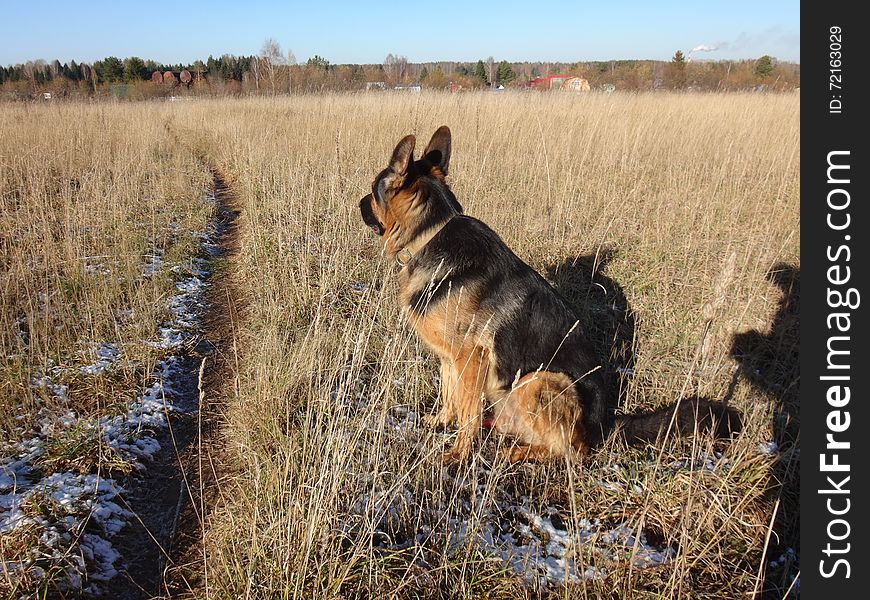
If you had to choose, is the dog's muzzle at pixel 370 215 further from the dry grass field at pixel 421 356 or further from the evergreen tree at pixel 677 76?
the evergreen tree at pixel 677 76

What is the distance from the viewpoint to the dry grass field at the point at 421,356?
2.09 m

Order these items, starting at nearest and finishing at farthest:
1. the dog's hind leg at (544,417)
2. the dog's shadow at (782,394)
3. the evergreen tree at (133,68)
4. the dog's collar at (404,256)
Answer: the dog's shadow at (782,394)
the dog's hind leg at (544,417)
the dog's collar at (404,256)
the evergreen tree at (133,68)

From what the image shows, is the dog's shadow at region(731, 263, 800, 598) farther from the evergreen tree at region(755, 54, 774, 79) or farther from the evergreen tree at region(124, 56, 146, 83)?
the evergreen tree at region(124, 56, 146, 83)

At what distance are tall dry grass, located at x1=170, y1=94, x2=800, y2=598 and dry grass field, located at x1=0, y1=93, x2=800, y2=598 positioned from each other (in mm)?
23

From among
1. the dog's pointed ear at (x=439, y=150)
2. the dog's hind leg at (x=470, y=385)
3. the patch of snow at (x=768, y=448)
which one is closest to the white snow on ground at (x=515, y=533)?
the dog's hind leg at (x=470, y=385)

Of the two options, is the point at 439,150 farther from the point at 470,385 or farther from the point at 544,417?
the point at 544,417

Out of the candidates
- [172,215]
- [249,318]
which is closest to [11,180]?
[172,215]

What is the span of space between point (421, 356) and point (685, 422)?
1.79 m

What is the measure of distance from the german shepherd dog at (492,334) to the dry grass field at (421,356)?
174 millimetres

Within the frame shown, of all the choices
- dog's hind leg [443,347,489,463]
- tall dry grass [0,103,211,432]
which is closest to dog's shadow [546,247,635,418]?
dog's hind leg [443,347,489,463]

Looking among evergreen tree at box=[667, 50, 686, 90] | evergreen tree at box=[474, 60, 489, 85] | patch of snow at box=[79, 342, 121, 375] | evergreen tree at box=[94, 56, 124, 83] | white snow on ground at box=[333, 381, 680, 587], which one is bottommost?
white snow on ground at box=[333, 381, 680, 587]

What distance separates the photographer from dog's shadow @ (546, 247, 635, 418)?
12.6 feet

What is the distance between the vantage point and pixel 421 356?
11.8 feet

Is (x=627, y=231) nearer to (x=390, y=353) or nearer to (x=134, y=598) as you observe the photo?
(x=390, y=353)
